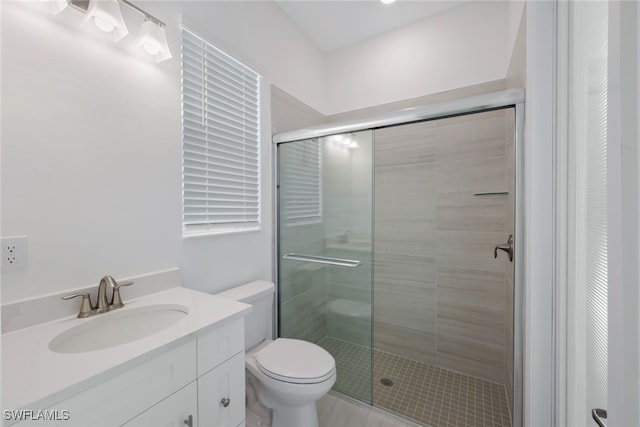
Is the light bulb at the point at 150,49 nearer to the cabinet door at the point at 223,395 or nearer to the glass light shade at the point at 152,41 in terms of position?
the glass light shade at the point at 152,41

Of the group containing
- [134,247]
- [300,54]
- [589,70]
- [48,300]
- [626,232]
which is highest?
[300,54]

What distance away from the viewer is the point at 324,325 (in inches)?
76.6

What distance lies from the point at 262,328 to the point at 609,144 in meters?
1.65

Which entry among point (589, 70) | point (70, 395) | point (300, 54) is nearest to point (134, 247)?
point (70, 395)

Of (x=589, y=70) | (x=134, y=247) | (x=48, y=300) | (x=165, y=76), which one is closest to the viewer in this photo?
(x=589, y=70)

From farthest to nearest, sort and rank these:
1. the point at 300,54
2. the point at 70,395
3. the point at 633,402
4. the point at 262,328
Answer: the point at 300,54 < the point at 262,328 < the point at 70,395 < the point at 633,402

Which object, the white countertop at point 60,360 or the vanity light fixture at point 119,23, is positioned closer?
the white countertop at point 60,360

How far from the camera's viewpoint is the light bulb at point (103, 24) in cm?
100

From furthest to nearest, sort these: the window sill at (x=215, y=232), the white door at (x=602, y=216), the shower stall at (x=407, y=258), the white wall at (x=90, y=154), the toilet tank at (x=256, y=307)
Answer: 1. the shower stall at (x=407, y=258)
2. the toilet tank at (x=256, y=307)
3. the window sill at (x=215, y=232)
4. the white wall at (x=90, y=154)
5. the white door at (x=602, y=216)

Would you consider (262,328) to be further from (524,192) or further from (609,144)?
(609,144)

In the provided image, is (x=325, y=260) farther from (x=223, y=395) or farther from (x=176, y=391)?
(x=176, y=391)

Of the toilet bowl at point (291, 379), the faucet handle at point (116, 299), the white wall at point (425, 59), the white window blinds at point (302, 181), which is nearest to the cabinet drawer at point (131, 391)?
the faucet handle at point (116, 299)

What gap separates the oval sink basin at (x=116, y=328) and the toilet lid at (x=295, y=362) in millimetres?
532

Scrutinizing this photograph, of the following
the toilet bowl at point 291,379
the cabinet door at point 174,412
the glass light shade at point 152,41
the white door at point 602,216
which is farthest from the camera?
the toilet bowl at point 291,379
